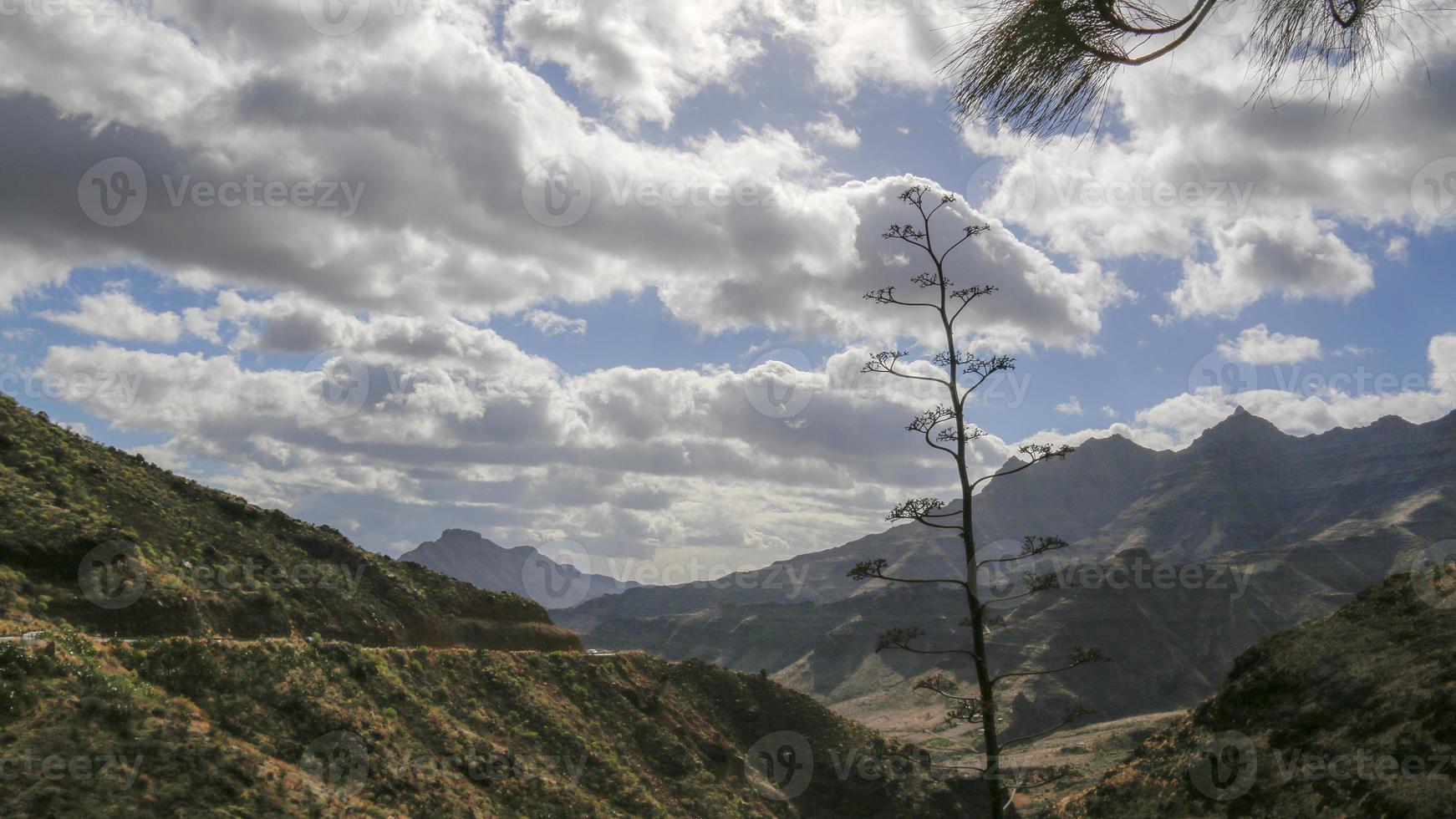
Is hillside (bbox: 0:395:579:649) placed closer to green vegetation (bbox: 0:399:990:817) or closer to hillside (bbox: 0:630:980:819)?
green vegetation (bbox: 0:399:990:817)

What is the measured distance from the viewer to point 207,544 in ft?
123

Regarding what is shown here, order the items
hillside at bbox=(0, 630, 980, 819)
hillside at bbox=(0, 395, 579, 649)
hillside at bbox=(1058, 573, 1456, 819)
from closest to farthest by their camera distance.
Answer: hillside at bbox=(0, 630, 980, 819) → hillside at bbox=(1058, 573, 1456, 819) → hillside at bbox=(0, 395, 579, 649)

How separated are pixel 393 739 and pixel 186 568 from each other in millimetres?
13935

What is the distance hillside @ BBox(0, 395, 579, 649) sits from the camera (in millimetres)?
27578

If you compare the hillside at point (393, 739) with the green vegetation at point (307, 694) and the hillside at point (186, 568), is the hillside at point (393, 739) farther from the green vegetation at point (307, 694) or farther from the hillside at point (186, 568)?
the hillside at point (186, 568)

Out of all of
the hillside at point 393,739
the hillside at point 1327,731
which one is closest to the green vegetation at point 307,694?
the hillside at point 393,739

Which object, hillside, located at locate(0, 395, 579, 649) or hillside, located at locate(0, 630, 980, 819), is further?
hillside, located at locate(0, 395, 579, 649)

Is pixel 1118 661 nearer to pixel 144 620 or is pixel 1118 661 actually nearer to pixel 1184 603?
pixel 1184 603

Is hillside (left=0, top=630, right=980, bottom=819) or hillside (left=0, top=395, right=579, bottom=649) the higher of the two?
hillside (left=0, top=395, right=579, bottom=649)

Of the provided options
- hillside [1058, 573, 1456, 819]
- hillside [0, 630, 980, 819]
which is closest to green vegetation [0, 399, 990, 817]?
hillside [0, 630, 980, 819]

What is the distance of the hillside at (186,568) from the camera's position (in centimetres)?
2758

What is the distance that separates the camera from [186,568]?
3362cm

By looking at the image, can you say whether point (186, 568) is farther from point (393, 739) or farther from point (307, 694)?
point (393, 739)

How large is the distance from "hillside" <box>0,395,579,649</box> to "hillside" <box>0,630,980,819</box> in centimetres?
539
